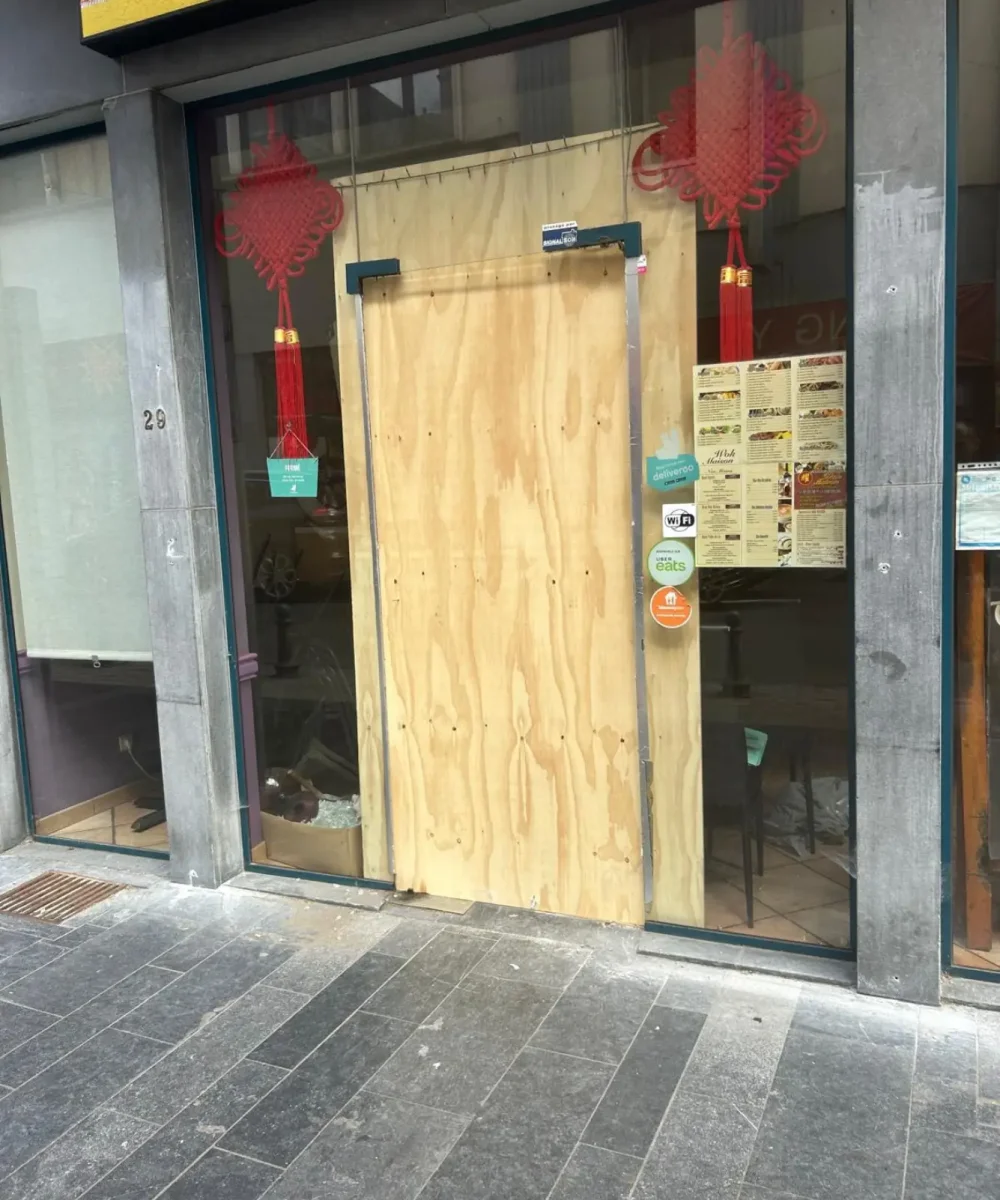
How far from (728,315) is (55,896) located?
163 inches

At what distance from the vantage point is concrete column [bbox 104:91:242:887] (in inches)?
171

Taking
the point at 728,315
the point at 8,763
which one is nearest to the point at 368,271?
the point at 728,315

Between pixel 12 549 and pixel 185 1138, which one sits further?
pixel 12 549

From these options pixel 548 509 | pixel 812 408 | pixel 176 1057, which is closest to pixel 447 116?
pixel 548 509

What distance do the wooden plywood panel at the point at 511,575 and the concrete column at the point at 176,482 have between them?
0.94 metres

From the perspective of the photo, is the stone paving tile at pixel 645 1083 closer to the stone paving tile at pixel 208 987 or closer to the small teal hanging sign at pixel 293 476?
the stone paving tile at pixel 208 987

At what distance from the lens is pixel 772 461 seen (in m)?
3.57

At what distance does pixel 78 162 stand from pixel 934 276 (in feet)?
13.1

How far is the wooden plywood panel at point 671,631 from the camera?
143 inches

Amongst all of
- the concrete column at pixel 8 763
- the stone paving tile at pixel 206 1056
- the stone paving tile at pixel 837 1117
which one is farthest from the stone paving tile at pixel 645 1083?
the concrete column at pixel 8 763

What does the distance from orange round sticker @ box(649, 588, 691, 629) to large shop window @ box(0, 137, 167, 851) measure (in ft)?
8.83

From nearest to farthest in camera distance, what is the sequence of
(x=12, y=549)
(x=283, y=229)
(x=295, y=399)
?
(x=283, y=229), (x=295, y=399), (x=12, y=549)

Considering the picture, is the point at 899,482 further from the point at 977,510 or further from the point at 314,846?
the point at 314,846

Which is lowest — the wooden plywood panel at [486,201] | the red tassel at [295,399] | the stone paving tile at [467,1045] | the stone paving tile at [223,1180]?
the stone paving tile at [223,1180]
